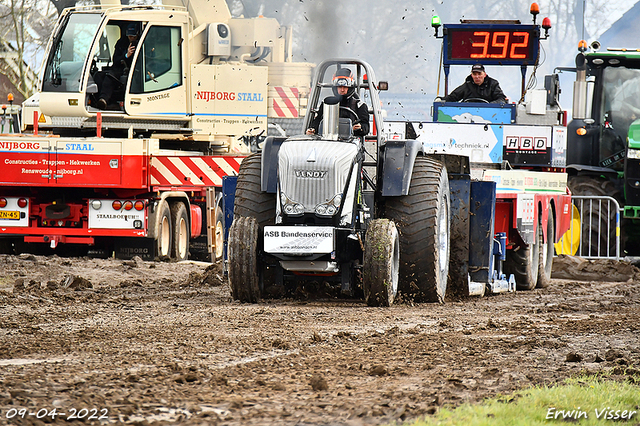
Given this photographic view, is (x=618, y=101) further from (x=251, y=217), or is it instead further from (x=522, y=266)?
(x=251, y=217)

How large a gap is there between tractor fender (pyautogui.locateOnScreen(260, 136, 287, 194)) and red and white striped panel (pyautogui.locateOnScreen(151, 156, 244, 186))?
196 inches

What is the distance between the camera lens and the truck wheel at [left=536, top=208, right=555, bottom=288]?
40.9 feet

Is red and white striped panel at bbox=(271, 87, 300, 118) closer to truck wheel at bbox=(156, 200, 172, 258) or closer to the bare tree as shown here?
truck wheel at bbox=(156, 200, 172, 258)

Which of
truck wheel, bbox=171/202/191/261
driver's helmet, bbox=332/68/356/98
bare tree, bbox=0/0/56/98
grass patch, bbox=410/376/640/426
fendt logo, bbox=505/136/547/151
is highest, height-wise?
bare tree, bbox=0/0/56/98

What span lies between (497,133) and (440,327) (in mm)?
6128

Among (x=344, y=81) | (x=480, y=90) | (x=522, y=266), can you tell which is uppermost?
(x=480, y=90)

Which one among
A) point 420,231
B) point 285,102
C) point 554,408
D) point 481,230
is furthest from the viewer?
point 285,102

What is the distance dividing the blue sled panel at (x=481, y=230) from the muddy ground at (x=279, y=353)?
0.34 metres

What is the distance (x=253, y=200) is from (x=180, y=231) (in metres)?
6.01

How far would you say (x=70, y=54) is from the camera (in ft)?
47.2

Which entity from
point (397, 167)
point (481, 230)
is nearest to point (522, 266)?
point (481, 230)

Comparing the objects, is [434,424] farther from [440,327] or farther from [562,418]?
[440,327]

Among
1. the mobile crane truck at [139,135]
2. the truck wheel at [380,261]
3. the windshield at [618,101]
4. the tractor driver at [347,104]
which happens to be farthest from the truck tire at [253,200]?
the windshield at [618,101]

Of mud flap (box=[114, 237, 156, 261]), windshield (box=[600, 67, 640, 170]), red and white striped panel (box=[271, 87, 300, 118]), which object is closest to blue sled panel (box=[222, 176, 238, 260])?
mud flap (box=[114, 237, 156, 261])
